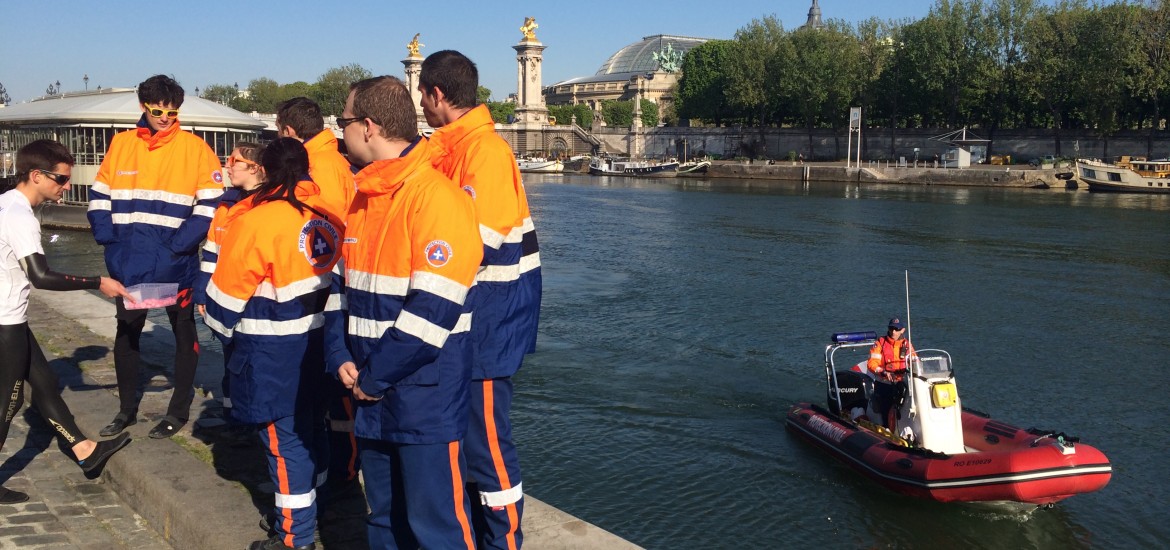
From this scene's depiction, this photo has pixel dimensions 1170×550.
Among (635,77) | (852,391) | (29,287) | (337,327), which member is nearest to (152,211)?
(29,287)

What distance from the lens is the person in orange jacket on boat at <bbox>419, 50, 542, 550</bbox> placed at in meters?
4.45

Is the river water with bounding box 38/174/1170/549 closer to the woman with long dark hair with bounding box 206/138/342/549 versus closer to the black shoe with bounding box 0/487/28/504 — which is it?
the woman with long dark hair with bounding box 206/138/342/549

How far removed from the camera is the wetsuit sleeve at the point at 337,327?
162 inches

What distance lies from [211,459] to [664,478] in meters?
5.60

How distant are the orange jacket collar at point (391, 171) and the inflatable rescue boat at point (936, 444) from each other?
7.29 meters

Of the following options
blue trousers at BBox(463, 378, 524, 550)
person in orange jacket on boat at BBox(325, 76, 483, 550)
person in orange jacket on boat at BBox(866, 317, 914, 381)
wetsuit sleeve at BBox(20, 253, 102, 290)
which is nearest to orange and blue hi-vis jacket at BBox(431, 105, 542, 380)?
blue trousers at BBox(463, 378, 524, 550)

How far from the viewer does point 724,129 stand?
342 feet

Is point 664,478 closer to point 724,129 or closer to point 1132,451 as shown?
point 1132,451

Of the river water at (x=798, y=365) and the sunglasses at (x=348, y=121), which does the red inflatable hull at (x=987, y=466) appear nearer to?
the river water at (x=798, y=365)

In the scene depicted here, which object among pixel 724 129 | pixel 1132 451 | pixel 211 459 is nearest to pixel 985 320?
pixel 1132 451

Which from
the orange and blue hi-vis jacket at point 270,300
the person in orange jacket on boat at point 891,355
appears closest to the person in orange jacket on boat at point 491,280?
the orange and blue hi-vis jacket at point 270,300

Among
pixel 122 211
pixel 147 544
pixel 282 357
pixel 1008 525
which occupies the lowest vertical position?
pixel 1008 525

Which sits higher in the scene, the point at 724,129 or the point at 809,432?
the point at 724,129

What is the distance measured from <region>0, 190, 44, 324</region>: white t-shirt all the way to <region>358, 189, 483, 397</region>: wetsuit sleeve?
3.04m
